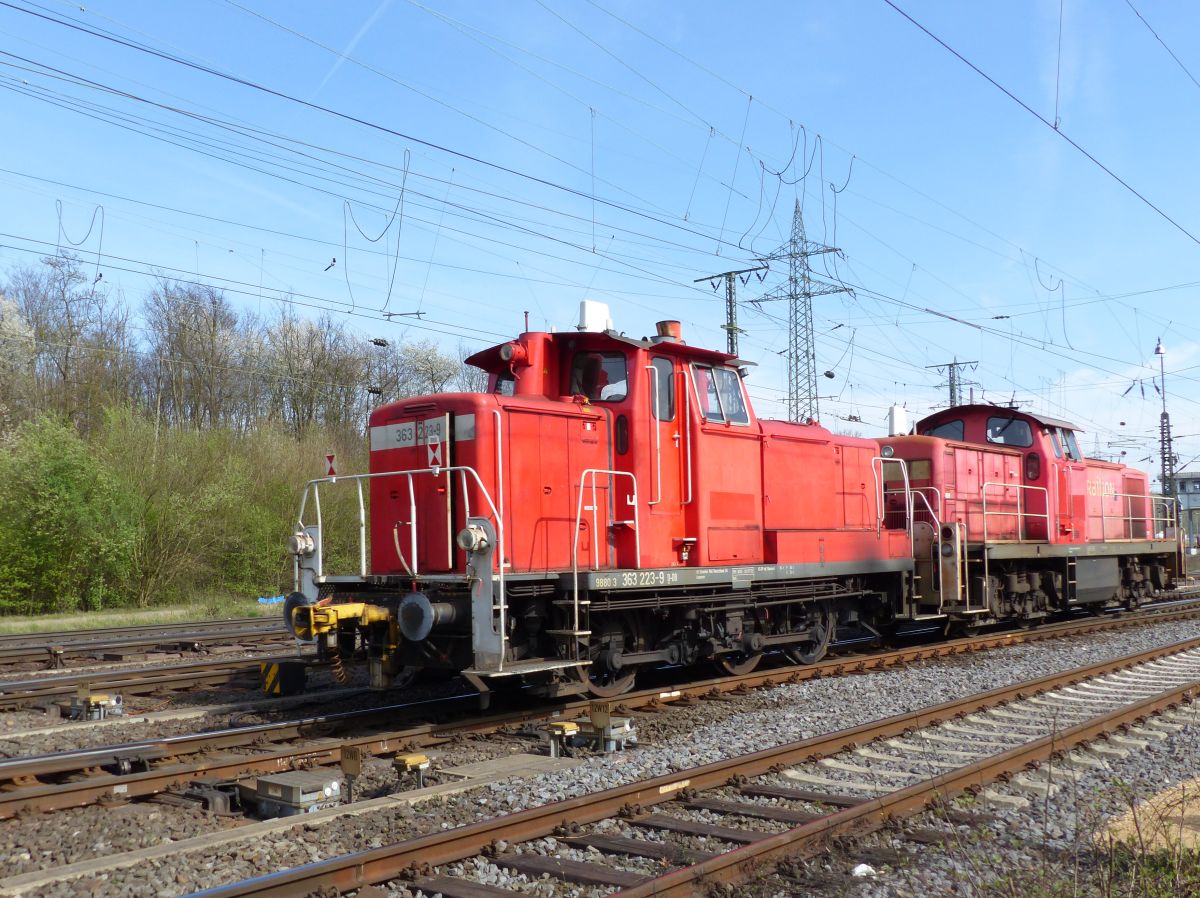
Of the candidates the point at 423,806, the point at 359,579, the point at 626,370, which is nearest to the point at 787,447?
the point at 626,370

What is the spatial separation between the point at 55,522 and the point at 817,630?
57.4 feet

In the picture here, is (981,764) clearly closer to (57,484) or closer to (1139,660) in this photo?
(1139,660)

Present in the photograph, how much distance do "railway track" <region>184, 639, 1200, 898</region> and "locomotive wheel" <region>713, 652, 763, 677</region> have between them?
258 cm

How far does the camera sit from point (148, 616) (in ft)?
69.8

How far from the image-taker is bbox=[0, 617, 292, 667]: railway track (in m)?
12.8

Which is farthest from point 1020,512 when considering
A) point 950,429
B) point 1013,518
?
point 950,429

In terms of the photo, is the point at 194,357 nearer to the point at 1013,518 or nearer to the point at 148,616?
the point at 148,616

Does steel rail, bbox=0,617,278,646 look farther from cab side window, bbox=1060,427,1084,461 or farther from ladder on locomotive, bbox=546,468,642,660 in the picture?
cab side window, bbox=1060,427,1084,461

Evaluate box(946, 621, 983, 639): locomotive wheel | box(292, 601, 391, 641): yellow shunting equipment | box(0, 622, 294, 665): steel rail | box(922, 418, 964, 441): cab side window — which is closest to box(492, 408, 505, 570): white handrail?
box(292, 601, 391, 641): yellow shunting equipment

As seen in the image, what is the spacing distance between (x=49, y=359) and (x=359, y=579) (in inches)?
998

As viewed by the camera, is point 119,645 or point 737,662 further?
point 119,645

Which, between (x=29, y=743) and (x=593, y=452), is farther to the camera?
(x=593, y=452)

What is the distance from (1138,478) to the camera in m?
19.8

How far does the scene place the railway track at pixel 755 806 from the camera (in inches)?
175
